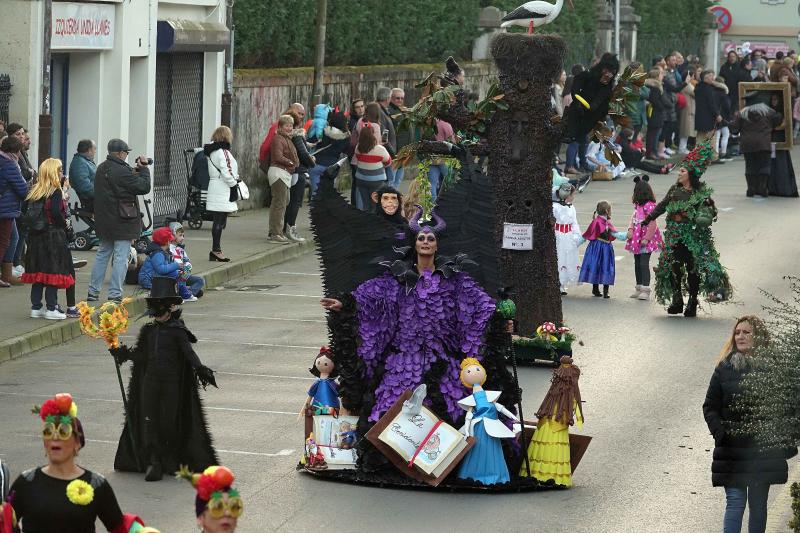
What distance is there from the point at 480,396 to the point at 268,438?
2.17 meters

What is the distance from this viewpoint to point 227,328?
60.7 feet

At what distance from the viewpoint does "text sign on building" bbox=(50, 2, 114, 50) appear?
2278 cm

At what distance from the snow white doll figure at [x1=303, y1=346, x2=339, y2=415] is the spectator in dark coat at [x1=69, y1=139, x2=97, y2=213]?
29.6ft

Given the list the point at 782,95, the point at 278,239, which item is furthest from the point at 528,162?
the point at 782,95

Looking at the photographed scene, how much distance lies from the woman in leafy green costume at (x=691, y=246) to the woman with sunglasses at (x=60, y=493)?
12.6 meters

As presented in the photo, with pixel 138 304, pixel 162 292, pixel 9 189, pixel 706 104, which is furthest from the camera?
Result: pixel 706 104

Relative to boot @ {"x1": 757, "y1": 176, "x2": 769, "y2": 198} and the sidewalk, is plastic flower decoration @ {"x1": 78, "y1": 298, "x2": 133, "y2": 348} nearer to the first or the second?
the sidewalk

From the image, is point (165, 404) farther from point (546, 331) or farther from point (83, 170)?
point (83, 170)

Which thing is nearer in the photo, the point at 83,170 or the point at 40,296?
the point at 40,296

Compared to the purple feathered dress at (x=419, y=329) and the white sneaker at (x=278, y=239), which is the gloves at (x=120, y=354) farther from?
the white sneaker at (x=278, y=239)

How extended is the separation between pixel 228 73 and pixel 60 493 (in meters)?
20.8

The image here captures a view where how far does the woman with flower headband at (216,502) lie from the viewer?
6980mm

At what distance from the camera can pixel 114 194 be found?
18.9 m

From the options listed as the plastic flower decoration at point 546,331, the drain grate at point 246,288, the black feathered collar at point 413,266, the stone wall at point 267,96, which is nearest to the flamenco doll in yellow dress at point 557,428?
the black feathered collar at point 413,266
